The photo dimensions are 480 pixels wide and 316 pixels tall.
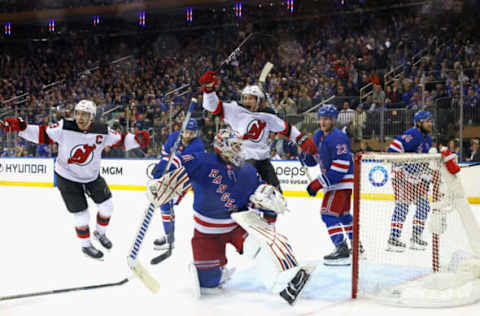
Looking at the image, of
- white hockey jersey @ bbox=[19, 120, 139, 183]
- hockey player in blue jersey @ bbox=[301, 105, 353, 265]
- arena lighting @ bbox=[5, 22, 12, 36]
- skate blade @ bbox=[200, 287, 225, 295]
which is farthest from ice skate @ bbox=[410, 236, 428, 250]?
arena lighting @ bbox=[5, 22, 12, 36]

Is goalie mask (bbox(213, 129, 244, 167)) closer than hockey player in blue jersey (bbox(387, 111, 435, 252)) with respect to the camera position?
Yes

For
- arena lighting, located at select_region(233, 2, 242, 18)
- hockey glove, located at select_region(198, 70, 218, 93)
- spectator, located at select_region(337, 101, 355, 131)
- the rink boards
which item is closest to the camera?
hockey glove, located at select_region(198, 70, 218, 93)

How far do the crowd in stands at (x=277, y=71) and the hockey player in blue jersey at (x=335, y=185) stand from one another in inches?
79.9

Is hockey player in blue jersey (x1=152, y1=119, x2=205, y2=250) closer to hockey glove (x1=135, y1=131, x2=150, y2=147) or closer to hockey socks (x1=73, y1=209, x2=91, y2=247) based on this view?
hockey glove (x1=135, y1=131, x2=150, y2=147)

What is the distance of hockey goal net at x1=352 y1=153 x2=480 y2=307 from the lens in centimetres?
359

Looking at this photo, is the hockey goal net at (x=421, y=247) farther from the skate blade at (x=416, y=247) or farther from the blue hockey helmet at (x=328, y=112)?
the blue hockey helmet at (x=328, y=112)

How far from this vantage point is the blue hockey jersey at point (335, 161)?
4621 millimetres

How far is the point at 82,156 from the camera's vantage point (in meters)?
5.07

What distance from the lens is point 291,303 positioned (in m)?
3.39

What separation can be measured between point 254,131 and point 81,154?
1516 mm

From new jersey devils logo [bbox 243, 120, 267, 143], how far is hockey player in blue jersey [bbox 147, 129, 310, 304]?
1.38 m

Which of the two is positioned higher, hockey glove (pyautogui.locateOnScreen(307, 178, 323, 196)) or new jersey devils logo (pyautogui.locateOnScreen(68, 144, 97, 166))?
new jersey devils logo (pyautogui.locateOnScreen(68, 144, 97, 166))

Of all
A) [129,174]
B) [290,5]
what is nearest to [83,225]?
[129,174]

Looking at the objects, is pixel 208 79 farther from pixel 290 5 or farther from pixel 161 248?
pixel 290 5
